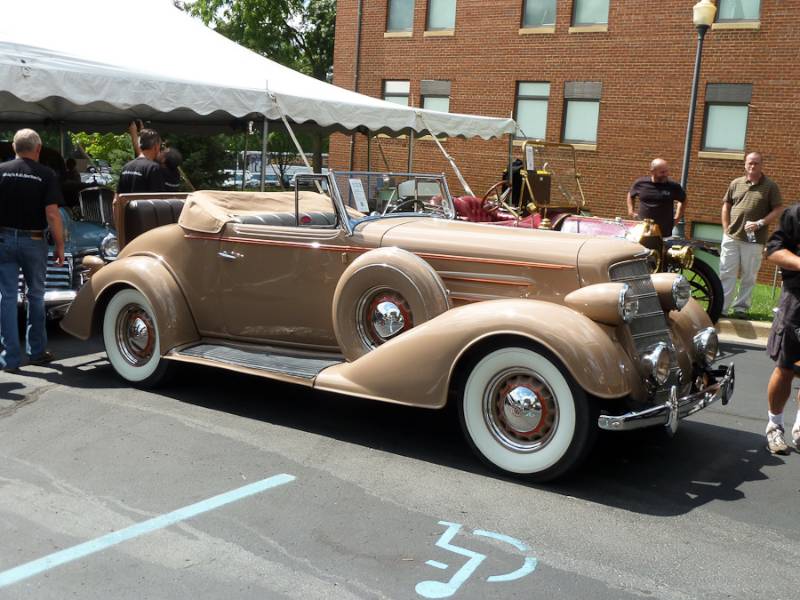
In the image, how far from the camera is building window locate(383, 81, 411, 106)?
73.3ft

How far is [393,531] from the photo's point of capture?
374cm

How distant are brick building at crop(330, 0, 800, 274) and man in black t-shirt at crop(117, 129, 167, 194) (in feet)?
43.2

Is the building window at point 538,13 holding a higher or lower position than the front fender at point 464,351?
higher

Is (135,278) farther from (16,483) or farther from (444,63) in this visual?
(444,63)

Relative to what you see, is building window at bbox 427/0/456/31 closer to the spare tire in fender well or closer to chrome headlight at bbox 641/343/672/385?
the spare tire in fender well

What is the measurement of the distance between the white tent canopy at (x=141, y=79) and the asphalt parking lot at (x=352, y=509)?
3.46 meters

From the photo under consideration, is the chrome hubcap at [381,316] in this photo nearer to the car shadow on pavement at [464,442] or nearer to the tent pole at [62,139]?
the car shadow on pavement at [464,442]

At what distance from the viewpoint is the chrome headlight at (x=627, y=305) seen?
4293 mm

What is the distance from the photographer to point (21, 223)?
6309 mm

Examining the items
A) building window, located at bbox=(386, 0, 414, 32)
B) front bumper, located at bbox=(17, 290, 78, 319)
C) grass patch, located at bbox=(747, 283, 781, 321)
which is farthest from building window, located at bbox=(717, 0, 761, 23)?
front bumper, located at bbox=(17, 290, 78, 319)

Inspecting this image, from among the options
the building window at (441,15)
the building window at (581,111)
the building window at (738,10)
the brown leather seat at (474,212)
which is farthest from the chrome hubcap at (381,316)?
the building window at (441,15)

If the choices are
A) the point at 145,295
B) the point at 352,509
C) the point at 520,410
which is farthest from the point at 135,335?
the point at 520,410

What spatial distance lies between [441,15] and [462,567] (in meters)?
20.0

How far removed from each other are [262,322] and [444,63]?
17.1 meters
